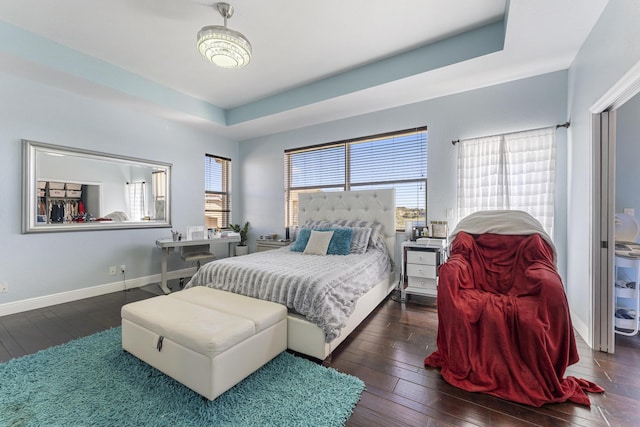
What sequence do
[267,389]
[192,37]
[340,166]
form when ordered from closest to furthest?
[267,389], [192,37], [340,166]

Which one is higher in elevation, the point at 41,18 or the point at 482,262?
the point at 41,18

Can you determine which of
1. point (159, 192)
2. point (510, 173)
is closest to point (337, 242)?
point (510, 173)

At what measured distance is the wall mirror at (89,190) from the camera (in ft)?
9.78

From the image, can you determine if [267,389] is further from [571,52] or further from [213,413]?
[571,52]

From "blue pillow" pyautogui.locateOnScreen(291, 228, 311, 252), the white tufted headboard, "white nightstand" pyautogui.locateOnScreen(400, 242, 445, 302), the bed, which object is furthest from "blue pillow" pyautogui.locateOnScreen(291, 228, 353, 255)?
"white nightstand" pyautogui.locateOnScreen(400, 242, 445, 302)

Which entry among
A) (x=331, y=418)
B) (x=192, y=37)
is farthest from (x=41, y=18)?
(x=331, y=418)

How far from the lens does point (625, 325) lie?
2271 mm

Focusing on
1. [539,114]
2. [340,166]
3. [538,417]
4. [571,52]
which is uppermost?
[571,52]

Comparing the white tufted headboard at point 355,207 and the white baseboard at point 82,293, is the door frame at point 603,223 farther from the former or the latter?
the white baseboard at point 82,293

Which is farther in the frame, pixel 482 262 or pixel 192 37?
pixel 192 37

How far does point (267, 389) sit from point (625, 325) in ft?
10.0

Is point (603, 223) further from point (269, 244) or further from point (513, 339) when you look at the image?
point (269, 244)

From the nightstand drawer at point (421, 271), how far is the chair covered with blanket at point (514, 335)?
86 cm

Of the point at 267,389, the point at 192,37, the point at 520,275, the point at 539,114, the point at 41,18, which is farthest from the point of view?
the point at 539,114
